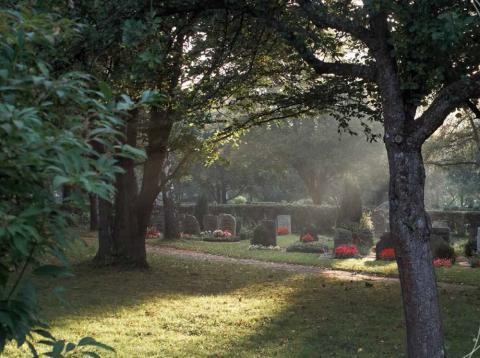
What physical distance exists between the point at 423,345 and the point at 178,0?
18.7 ft

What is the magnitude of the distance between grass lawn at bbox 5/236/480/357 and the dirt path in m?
0.99

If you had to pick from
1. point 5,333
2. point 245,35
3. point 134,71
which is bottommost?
point 5,333

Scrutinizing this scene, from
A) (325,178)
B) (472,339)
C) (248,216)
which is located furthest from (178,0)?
(325,178)

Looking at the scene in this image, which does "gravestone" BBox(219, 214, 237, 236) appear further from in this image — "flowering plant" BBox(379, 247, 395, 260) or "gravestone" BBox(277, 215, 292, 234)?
"flowering plant" BBox(379, 247, 395, 260)

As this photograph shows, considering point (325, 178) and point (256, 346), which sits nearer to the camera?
point (256, 346)

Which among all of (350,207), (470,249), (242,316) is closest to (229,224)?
(350,207)

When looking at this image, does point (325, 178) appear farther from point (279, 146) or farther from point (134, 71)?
point (134, 71)

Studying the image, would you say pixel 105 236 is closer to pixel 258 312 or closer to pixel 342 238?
pixel 258 312

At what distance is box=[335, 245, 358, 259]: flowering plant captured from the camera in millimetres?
20734

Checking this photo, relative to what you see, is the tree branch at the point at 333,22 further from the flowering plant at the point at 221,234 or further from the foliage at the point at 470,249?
the flowering plant at the point at 221,234

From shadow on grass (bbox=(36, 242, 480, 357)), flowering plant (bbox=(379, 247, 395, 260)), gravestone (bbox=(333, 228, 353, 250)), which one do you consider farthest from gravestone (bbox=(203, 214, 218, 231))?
shadow on grass (bbox=(36, 242, 480, 357))

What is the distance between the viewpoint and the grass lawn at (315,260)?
15961mm

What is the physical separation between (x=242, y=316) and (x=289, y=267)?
851 cm

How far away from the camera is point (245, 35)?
11109mm
